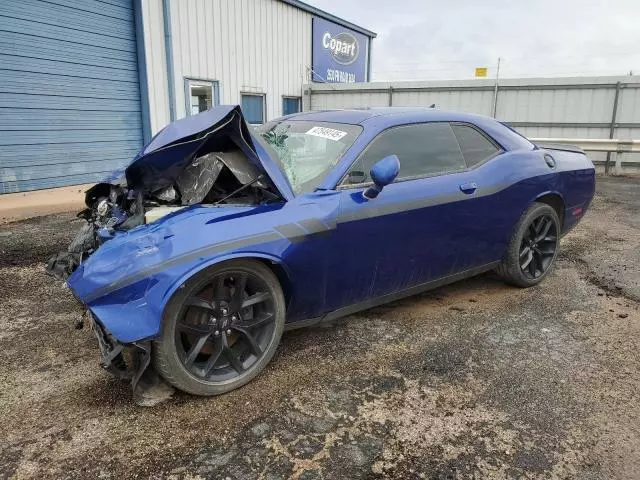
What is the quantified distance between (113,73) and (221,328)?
873 cm

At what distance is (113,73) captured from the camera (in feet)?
32.2

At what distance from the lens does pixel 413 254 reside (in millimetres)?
3498

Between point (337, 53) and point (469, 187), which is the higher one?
point (337, 53)

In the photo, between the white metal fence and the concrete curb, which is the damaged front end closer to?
the concrete curb

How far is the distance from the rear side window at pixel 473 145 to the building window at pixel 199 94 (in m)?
8.46

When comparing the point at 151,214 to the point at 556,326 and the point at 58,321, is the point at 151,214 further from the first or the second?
the point at 556,326

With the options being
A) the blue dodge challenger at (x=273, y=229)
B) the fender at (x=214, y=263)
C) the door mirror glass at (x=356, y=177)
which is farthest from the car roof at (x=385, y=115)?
the fender at (x=214, y=263)

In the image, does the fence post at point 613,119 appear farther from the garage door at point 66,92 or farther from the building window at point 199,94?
the garage door at point 66,92

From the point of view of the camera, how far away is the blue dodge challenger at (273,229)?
101 inches

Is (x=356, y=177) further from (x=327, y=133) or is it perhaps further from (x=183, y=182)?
(x=183, y=182)

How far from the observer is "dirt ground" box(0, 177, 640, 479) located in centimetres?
227

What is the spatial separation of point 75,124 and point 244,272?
26.6 feet

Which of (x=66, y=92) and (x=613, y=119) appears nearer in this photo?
(x=66, y=92)

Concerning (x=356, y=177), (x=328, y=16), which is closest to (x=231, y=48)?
(x=328, y=16)
